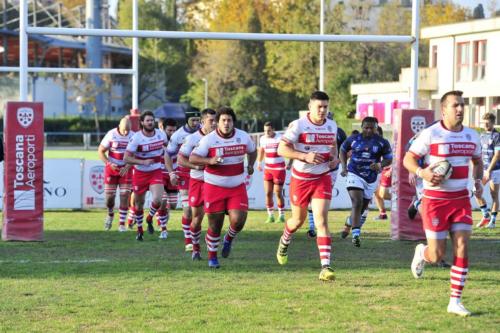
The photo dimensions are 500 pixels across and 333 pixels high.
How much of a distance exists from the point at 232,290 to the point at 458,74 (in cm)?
4461

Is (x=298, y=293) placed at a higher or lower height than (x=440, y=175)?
lower

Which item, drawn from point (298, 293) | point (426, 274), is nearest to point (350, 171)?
point (426, 274)

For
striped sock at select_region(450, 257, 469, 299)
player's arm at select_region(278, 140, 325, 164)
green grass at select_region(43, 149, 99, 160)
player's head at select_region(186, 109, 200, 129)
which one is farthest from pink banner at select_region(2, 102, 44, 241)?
green grass at select_region(43, 149, 99, 160)

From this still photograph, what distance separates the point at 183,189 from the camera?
48.2ft

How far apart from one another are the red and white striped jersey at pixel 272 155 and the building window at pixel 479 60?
106 feet

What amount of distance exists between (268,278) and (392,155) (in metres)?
5.06

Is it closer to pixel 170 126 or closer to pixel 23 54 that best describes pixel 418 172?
pixel 23 54

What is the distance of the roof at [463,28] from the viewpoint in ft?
159

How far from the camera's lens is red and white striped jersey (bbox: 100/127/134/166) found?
17.8 meters

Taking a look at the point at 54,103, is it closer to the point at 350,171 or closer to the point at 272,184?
the point at 272,184

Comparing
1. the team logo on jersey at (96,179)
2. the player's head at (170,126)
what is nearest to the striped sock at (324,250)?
the player's head at (170,126)

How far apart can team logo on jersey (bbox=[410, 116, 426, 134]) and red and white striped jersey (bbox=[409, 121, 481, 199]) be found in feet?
20.3

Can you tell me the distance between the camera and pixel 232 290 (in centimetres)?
1038

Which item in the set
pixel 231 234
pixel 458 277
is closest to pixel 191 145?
pixel 231 234
